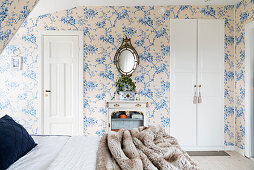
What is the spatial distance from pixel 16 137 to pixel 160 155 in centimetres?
112

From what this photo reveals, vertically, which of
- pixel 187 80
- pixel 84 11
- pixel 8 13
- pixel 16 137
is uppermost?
pixel 84 11

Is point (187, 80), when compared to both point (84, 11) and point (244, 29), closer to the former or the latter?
point (244, 29)

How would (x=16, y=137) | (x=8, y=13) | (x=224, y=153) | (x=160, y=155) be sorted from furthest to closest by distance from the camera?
(x=224, y=153)
(x=16, y=137)
(x=160, y=155)
(x=8, y=13)

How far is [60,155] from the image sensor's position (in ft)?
4.96

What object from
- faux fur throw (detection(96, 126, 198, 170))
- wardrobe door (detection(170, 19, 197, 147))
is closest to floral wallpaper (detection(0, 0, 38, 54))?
faux fur throw (detection(96, 126, 198, 170))

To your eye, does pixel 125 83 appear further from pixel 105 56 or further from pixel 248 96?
pixel 248 96

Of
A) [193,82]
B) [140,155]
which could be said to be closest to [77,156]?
[140,155]

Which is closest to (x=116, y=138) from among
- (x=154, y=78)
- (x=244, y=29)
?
(x=154, y=78)

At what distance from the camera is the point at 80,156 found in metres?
1.52

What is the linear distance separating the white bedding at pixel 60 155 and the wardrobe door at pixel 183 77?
206cm

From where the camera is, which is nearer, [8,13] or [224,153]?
[8,13]

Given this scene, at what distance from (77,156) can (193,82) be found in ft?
8.90

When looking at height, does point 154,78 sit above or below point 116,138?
above

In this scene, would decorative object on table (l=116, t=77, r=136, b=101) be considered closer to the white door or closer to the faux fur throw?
the white door
